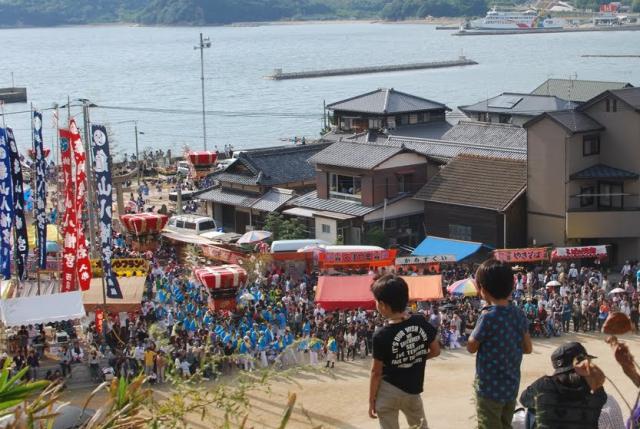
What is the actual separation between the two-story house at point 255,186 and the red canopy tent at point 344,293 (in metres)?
9.81

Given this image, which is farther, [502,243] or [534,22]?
[534,22]

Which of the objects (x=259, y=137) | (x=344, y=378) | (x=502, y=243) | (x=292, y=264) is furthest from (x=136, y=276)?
(x=259, y=137)

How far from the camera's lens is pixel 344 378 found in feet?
56.8

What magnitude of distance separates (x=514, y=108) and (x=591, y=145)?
1366 centimetres

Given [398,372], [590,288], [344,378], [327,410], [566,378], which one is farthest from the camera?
[590,288]

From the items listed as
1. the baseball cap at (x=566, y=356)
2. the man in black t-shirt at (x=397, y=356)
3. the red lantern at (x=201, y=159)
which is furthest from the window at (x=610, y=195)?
the baseball cap at (x=566, y=356)

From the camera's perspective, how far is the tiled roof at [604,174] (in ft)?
83.0

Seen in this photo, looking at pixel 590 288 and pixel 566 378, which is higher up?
pixel 566 378

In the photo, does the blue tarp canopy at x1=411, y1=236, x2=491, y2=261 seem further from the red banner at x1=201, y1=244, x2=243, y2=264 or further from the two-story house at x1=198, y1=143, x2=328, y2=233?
the two-story house at x1=198, y1=143, x2=328, y2=233

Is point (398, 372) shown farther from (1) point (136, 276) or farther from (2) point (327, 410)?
(1) point (136, 276)

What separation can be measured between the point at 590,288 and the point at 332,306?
5.88 metres

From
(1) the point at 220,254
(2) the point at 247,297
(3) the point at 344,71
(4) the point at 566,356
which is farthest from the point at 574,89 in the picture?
(3) the point at 344,71

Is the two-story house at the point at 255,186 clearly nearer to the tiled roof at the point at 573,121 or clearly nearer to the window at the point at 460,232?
A: the window at the point at 460,232

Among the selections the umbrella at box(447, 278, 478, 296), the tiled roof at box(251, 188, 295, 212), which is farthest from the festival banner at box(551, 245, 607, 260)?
the tiled roof at box(251, 188, 295, 212)
